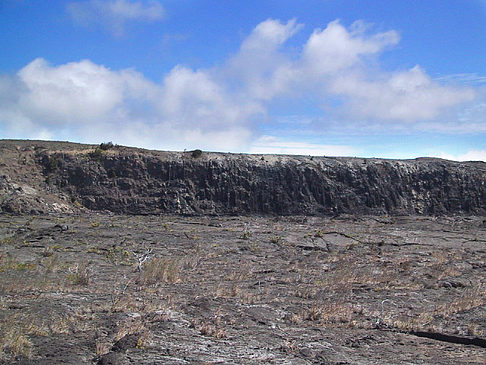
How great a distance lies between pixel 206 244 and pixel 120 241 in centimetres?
429

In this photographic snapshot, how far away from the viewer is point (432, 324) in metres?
10.1

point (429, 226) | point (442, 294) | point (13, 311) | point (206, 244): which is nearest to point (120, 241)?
point (206, 244)

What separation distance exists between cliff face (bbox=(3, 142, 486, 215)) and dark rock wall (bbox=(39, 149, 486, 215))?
0.30ft

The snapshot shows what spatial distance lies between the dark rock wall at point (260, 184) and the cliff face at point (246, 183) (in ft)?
0.30

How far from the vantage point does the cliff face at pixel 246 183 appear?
3928 cm

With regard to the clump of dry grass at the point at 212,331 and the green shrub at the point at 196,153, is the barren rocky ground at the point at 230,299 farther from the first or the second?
the green shrub at the point at 196,153

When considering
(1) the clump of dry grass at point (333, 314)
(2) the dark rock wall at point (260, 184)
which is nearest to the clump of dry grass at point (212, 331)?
(1) the clump of dry grass at point (333, 314)

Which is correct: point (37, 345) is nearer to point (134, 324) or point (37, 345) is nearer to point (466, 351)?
point (134, 324)

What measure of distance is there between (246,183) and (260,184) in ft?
4.47

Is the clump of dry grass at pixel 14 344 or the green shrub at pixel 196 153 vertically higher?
the green shrub at pixel 196 153

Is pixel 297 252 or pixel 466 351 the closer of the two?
pixel 466 351

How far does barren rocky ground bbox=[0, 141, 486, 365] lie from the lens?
802cm

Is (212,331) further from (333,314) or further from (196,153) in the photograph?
(196,153)

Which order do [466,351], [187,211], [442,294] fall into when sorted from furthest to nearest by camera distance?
1. [187,211]
2. [442,294]
3. [466,351]
